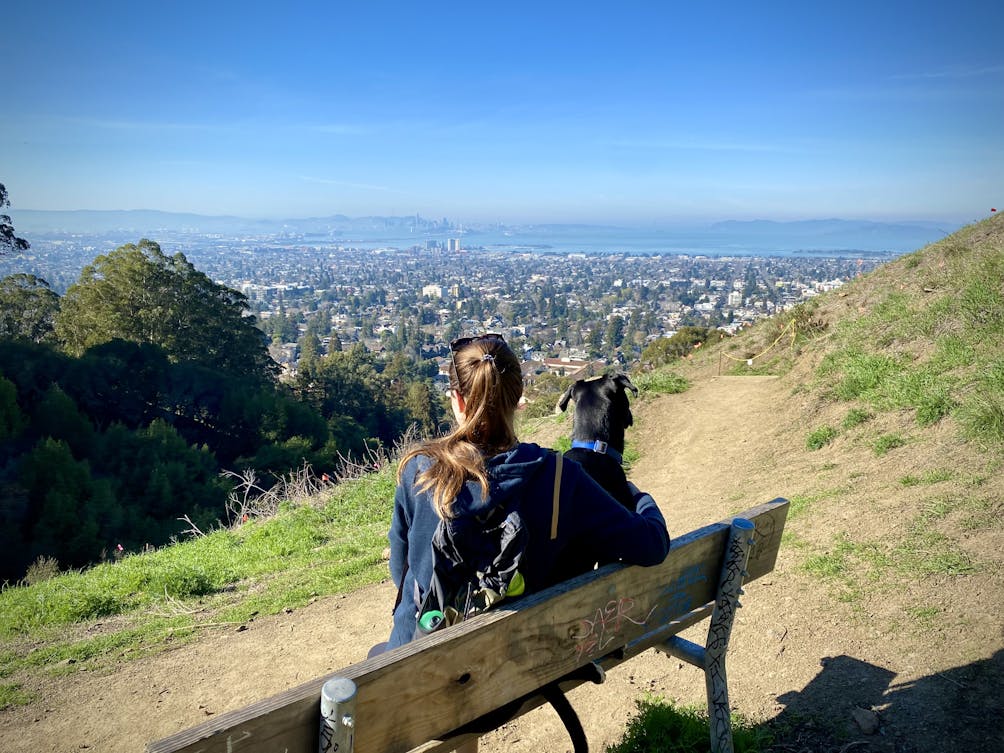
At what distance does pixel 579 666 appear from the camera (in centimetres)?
190

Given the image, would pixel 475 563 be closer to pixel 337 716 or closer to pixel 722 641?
pixel 337 716

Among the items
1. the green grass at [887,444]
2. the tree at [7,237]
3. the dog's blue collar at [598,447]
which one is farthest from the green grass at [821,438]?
the tree at [7,237]

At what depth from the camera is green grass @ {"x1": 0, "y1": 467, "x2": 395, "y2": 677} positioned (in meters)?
4.44

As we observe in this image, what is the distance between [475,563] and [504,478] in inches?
9.2

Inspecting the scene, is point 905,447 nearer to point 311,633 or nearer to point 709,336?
point 311,633

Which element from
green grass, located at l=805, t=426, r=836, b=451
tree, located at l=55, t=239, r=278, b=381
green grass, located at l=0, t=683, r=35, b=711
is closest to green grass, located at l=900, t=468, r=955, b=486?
green grass, located at l=805, t=426, r=836, b=451

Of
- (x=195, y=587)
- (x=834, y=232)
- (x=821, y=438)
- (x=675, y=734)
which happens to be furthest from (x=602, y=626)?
(x=834, y=232)

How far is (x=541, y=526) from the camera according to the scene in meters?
1.81

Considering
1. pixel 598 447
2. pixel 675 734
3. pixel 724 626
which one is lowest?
pixel 675 734

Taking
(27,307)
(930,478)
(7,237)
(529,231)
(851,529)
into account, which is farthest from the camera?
(529,231)

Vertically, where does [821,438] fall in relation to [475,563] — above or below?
below

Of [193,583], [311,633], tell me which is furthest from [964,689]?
[193,583]

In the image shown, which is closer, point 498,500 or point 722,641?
point 498,500

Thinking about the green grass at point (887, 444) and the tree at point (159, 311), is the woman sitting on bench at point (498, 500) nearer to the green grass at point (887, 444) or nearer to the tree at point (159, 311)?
the green grass at point (887, 444)
